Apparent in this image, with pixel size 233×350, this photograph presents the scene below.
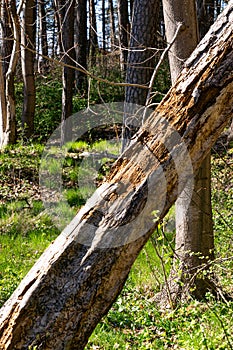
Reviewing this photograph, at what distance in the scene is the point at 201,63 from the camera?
2631 mm

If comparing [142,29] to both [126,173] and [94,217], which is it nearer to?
[126,173]

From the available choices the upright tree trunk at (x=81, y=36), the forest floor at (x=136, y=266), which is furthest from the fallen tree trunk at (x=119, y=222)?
the upright tree trunk at (x=81, y=36)

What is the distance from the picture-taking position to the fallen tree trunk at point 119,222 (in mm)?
2547

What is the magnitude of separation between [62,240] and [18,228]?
14.7 ft

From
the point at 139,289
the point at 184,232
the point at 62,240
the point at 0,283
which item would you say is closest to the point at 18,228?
the point at 0,283

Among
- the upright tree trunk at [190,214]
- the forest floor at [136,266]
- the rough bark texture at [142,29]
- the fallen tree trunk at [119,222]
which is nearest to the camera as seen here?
the fallen tree trunk at [119,222]

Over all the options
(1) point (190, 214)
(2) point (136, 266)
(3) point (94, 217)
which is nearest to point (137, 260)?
(2) point (136, 266)

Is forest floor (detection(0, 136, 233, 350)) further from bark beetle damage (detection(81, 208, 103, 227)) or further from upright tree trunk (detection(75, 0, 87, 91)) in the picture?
upright tree trunk (detection(75, 0, 87, 91))

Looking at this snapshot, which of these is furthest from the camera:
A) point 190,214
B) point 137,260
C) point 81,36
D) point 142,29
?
point 81,36

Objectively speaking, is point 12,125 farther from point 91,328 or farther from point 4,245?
point 91,328

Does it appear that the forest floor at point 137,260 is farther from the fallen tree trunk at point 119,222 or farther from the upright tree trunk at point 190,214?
the fallen tree trunk at point 119,222

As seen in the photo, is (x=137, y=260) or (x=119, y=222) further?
(x=137, y=260)

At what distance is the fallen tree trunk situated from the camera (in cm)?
255

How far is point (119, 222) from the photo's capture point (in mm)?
2566
